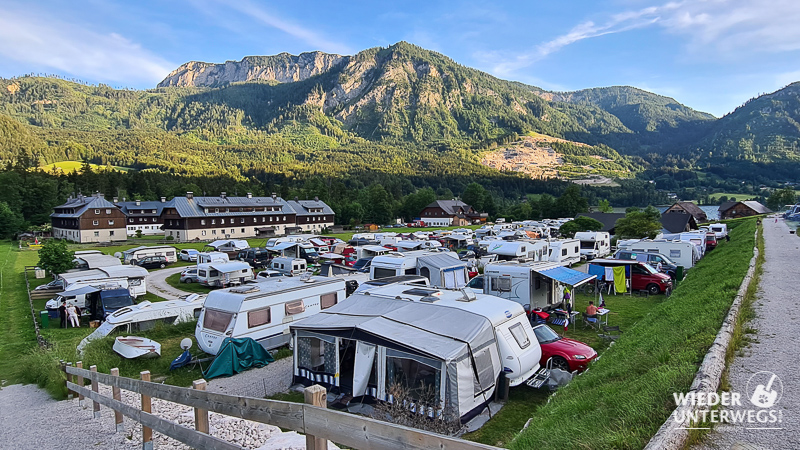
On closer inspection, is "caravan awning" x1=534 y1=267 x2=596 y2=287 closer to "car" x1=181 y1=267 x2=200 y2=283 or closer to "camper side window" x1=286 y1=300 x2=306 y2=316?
"camper side window" x1=286 y1=300 x2=306 y2=316

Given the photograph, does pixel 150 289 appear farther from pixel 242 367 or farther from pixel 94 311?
pixel 242 367

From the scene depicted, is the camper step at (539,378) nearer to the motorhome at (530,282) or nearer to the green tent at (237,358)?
the motorhome at (530,282)

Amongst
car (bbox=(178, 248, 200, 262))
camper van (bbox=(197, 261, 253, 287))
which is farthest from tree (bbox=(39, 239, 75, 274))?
car (bbox=(178, 248, 200, 262))

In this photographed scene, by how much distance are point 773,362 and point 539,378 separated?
4.50m

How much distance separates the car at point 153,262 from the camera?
33728 millimetres

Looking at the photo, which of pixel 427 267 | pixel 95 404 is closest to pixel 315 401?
pixel 95 404

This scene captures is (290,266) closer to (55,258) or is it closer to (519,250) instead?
(519,250)

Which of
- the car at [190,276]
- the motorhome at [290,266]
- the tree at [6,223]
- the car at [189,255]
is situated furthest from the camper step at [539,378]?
the tree at [6,223]

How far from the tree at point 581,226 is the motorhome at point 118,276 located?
4473 cm

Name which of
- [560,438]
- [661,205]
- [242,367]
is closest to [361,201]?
[242,367]

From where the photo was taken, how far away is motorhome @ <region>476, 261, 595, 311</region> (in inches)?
661

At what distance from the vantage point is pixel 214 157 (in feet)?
604

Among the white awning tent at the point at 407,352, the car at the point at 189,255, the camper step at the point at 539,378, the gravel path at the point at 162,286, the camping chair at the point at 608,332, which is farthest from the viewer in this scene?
the car at the point at 189,255

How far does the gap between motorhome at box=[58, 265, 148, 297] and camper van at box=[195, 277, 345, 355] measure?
37.5 ft
